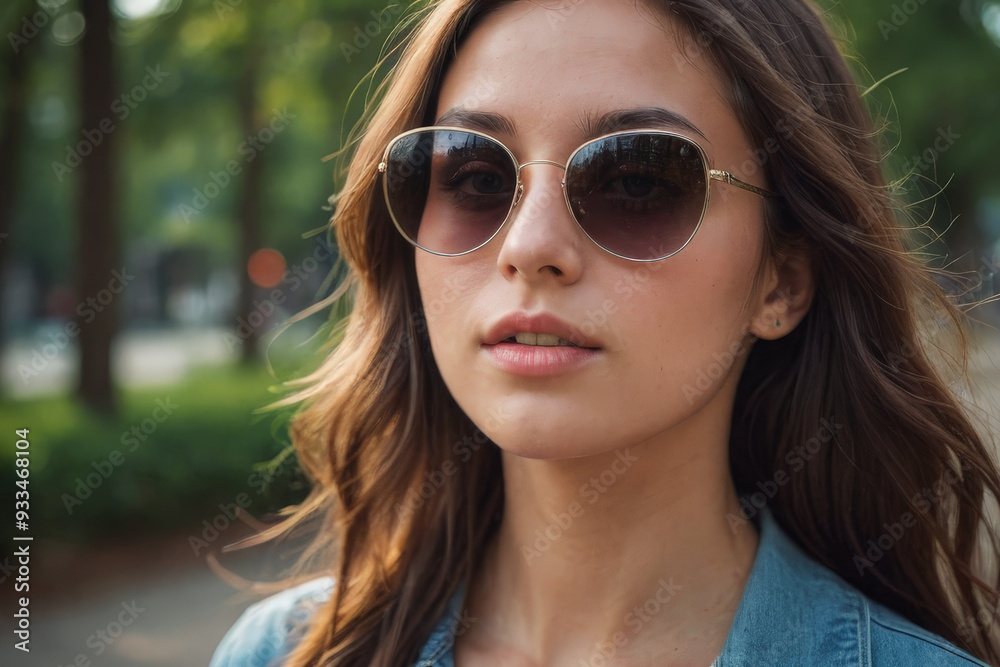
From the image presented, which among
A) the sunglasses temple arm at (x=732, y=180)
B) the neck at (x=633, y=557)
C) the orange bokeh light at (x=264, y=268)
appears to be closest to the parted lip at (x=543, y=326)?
the neck at (x=633, y=557)

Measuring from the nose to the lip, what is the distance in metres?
0.08

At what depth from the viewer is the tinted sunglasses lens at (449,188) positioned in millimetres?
1729

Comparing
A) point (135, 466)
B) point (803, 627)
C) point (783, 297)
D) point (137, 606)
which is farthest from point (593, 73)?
point (135, 466)

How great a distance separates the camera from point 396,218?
6.35ft

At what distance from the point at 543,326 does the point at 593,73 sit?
1.63 ft

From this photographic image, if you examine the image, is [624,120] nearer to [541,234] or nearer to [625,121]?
[625,121]

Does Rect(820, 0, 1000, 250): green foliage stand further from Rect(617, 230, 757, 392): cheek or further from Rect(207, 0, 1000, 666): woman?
Rect(617, 230, 757, 392): cheek

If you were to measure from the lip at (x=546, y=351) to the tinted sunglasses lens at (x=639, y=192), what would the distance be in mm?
181

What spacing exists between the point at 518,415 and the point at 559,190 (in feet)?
1.44

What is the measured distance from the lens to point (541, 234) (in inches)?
63.9

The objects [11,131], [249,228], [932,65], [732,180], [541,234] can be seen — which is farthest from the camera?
[249,228]

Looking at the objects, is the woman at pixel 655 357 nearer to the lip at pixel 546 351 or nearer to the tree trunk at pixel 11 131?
the lip at pixel 546 351

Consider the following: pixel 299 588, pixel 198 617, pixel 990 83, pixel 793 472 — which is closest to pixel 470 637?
pixel 299 588

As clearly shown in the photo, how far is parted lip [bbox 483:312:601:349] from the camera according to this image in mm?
1620
